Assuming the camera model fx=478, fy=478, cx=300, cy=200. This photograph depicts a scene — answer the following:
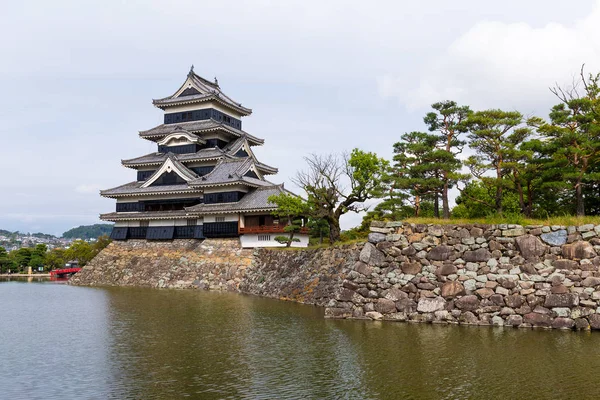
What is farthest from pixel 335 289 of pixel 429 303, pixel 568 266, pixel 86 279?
pixel 86 279

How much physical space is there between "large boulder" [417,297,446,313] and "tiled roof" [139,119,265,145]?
1119 inches

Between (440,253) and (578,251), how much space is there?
445 cm

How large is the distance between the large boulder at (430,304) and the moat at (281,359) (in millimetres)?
1013

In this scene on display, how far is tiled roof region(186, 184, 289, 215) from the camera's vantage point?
34562mm

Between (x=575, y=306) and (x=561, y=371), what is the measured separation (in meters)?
5.93


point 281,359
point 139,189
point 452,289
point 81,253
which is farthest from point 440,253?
point 81,253

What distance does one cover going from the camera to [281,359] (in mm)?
12039

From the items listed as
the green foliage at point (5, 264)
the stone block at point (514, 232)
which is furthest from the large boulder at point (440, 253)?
the green foliage at point (5, 264)

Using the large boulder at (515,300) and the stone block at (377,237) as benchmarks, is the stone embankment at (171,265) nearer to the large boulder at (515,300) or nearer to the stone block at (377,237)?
the stone block at (377,237)

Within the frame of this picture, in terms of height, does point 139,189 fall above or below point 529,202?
above

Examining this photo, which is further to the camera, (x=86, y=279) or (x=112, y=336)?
(x=86, y=279)

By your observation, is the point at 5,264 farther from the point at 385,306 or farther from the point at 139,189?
the point at 385,306

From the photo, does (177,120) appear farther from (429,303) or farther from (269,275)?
(429,303)

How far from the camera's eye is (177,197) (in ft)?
131
